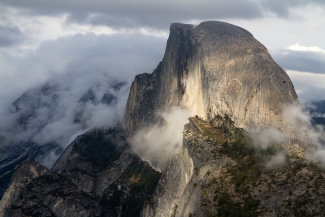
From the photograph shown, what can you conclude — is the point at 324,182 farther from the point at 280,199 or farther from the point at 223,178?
the point at 223,178

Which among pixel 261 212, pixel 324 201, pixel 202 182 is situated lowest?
pixel 202 182

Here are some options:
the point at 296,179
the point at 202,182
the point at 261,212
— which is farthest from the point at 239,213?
the point at 202,182

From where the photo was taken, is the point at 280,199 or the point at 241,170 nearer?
the point at 280,199

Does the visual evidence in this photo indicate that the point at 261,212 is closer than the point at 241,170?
Yes

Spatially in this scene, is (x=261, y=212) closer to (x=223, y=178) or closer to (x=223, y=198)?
(x=223, y=198)

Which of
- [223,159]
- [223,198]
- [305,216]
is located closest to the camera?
[305,216]

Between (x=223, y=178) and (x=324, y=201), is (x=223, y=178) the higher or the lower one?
the lower one

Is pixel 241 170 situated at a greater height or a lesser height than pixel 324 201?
lesser

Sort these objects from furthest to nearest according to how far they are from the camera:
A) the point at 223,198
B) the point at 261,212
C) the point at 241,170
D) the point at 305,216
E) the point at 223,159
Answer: the point at 223,159 < the point at 241,170 < the point at 223,198 < the point at 261,212 < the point at 305,216

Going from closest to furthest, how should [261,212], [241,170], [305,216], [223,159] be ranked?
[305,216]
[261,212]
[241,170]
[223,159]
